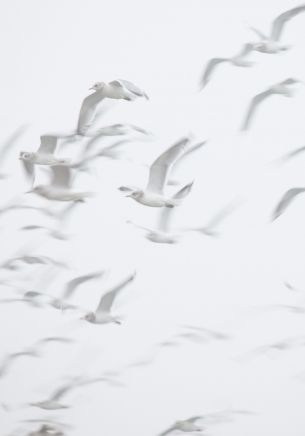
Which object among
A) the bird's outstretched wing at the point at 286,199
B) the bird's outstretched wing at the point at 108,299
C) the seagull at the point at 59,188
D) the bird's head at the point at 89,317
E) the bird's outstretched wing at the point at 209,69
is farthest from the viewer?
the bird's outstretched wing at the point at 209,69

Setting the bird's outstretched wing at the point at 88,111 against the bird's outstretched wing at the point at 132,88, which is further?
the bird's outstretched wing at the point at 88,111

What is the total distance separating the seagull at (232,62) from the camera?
1526 cm

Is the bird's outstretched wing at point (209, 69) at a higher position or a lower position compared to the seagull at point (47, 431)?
higher

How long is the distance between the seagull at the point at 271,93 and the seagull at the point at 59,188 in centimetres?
197

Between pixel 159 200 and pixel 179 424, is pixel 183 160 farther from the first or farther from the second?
pixel 179 424

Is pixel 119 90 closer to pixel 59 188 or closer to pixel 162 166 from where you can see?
pixel 162 166

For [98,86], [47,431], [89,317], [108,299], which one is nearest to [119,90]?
[98,86]

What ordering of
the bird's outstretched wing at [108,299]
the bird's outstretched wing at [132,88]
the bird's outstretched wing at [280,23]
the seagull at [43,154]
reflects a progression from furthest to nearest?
the bird's outstretched wing at [280,23], the bird's outstretched wing at [108,299], the seagull at [43,154], the bird's outstretched wing at [132,88]

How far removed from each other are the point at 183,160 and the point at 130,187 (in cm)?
53

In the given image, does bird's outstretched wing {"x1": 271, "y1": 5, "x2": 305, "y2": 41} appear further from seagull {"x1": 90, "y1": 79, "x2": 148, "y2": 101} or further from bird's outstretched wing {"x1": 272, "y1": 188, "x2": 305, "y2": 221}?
seagull {"x1": 90, "y1": 79, "x2": 148, "y2": 101}

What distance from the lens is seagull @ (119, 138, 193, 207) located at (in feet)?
42.8

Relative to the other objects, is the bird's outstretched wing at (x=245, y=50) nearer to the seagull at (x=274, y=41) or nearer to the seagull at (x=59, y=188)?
the seagull at (x=274, y=41)

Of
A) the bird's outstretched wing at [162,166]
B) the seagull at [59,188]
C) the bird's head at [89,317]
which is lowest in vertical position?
the bird's head at [89,317]

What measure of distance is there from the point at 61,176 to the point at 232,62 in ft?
7.81
